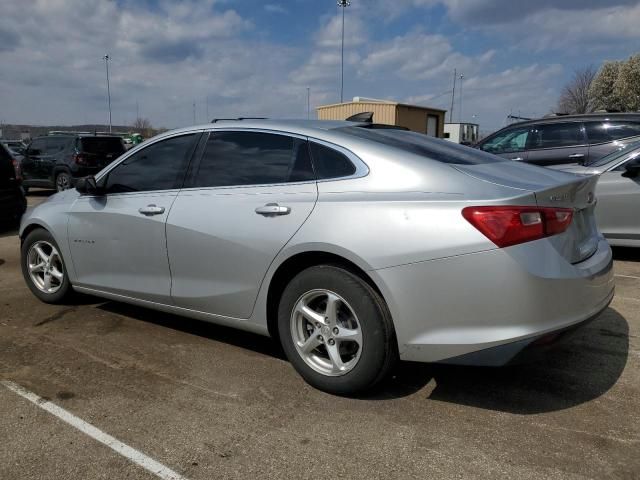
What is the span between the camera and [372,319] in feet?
9.67

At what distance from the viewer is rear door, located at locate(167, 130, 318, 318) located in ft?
10.9

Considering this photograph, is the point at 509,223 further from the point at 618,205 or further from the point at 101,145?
the point at 101,145

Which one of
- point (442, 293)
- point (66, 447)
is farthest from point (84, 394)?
point (442, 293)

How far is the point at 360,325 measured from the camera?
118 inches

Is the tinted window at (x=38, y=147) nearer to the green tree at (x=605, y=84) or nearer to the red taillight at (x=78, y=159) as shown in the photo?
the red taillight at (x=78, y=159)

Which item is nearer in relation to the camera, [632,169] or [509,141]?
[632,169]

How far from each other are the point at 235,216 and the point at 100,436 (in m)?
1.44

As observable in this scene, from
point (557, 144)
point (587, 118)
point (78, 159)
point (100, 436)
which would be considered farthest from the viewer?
point (78, 159)

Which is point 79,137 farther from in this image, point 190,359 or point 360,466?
point 360,466

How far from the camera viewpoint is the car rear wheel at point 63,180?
47.6ft

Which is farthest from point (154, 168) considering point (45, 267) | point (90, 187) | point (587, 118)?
point (587, 118)

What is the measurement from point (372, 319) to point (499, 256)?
0.73m

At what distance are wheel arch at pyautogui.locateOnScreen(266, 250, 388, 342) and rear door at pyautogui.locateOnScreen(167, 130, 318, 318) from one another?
9cm

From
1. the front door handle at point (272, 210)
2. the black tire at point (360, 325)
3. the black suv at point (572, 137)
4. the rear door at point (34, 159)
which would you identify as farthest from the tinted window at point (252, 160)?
the rear door at point (34, 159)
